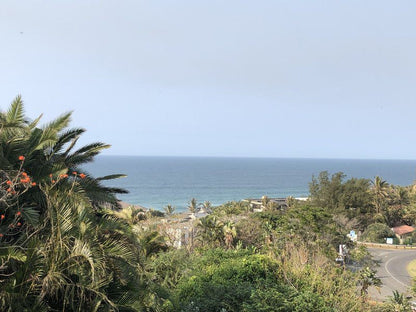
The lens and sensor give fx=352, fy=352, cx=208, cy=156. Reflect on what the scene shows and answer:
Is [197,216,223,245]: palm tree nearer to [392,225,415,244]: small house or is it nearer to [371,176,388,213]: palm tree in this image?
[392,225,415,244]: small house

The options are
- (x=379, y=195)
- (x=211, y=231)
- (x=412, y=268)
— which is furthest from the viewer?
(x=379, y=195)

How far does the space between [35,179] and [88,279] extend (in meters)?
3.11

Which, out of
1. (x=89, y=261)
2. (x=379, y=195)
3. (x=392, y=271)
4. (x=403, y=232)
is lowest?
(x=403, y=232)

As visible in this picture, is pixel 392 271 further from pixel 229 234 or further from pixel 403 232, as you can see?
pixel 403 232

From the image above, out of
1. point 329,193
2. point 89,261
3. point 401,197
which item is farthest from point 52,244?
point 401,197

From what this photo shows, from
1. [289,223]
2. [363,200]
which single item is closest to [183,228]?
[289,223]

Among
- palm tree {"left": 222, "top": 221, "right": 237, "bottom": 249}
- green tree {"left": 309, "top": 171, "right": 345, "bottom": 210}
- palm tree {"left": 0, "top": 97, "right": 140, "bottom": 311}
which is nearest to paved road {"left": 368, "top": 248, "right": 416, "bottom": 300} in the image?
Answer: palm tree {"left": 222, "top": 221, "right": 237, "bottom": 249}

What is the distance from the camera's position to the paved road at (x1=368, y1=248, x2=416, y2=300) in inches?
953

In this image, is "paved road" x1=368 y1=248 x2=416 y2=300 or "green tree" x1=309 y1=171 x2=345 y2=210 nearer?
"paved road" x1=368 y1=248 x2=416 y2=300

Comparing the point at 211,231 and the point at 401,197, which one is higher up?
the point at 211,231

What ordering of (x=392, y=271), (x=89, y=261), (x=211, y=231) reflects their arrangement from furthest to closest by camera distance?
1. (x=392, y=271)
2. (x=211, y=231)
3. (x=89, y=261)

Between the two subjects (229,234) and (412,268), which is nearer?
(229,234)

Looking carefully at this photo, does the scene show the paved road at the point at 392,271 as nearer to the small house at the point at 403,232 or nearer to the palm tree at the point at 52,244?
the small house at the point at 403,232

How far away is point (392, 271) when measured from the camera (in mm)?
30109
